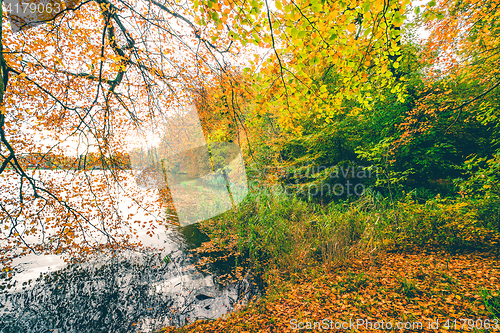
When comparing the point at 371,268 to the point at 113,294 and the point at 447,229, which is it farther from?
the point at 113,294

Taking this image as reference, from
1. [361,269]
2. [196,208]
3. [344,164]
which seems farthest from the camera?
[196,208]

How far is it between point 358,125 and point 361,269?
469 cm

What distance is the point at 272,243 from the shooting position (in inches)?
215

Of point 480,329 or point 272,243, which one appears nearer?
point 480,329

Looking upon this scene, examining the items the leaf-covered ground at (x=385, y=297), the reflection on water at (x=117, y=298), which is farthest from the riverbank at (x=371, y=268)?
the reflection on water at (x=117, y=298)

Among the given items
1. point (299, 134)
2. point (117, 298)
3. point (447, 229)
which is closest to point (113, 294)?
point (117, 298)

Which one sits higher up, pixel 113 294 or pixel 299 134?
pixel 299 134

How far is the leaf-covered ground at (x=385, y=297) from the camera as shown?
2.65 m

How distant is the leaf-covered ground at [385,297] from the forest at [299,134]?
0.03 meters

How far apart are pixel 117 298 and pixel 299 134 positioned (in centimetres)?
528

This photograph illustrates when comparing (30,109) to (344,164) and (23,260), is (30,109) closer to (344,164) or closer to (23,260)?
(23,260)

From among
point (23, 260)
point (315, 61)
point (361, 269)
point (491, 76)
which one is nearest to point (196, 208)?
point (23, 260)

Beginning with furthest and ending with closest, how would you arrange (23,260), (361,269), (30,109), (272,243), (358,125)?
(358,125) → (23,260) → (272,243) → (30,109) → (361,269)

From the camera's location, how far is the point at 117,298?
14.4ft
